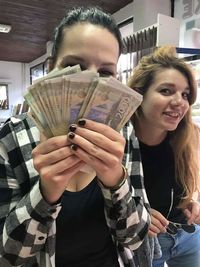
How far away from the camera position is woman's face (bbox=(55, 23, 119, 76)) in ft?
2.42

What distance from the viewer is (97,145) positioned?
63 centimetres

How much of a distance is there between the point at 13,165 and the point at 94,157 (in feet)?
0.84

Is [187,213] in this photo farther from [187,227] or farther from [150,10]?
[150,10]

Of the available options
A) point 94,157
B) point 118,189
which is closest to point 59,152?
point 94,157

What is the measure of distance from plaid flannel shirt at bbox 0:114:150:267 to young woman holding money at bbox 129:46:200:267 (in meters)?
0.54

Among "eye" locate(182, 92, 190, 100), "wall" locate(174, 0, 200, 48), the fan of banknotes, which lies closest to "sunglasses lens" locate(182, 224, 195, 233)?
"eye" locate(182, 92, 190, 100)

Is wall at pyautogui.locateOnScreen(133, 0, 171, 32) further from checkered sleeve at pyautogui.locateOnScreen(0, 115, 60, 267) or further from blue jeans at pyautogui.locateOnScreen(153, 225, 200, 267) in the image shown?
checkered sleeve at pyautogui.locateOnScreen(0, 115, 60, 267)

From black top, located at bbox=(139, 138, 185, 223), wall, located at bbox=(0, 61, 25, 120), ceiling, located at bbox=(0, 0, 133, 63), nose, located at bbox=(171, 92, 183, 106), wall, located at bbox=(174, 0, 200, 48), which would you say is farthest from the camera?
wall, located at bbox=(0, 61, 25, 120)

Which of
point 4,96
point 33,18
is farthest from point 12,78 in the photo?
point 33,18

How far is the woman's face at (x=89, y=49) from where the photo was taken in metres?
0.74

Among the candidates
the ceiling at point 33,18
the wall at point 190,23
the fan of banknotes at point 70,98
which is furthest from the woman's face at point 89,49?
the ceiling at point 33,18

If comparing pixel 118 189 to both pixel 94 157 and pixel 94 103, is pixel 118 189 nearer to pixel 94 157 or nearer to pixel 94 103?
pixel 94 157

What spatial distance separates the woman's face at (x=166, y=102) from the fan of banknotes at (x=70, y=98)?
817 millimetres

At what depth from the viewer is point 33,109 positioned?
0.65 meters
